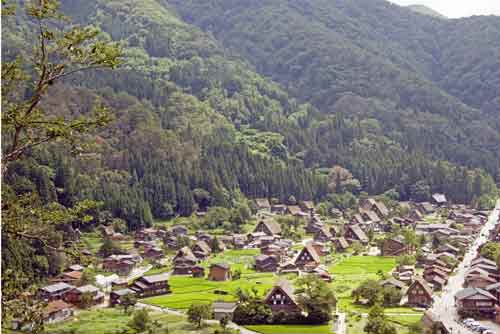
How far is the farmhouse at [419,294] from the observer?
172 feet

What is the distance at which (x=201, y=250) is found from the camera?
73.7 metres

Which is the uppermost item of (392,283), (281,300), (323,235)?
(281,300)

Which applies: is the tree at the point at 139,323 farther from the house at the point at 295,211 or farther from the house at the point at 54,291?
the house at the point at 295,211

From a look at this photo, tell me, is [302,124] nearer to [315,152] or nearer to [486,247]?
[315,152]

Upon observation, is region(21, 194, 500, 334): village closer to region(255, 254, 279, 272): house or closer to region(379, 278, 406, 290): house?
region(255, 254, 279, 272): house

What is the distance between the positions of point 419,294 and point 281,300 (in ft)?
37.6

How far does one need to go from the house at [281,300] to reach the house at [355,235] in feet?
116

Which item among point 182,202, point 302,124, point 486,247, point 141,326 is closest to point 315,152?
point 302,124

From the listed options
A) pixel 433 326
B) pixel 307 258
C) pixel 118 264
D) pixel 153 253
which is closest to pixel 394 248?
pixel 307 258

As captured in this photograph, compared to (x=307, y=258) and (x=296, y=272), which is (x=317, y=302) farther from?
(x=307, y=258)

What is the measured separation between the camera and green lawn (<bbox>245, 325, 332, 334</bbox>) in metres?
45.7

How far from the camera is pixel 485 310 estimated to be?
49.7 meters

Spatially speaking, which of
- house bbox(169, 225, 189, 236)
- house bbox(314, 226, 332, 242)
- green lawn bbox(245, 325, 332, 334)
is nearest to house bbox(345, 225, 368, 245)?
house bbox(314, 226, 332, 242)

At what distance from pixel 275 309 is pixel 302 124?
12322cm
